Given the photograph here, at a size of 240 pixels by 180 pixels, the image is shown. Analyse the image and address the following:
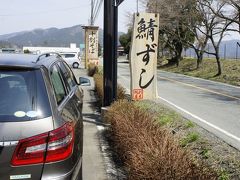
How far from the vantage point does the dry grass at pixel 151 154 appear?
14.9ft

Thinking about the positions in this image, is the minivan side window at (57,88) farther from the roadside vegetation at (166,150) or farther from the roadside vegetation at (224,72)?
the roadside vegetation at (224,72)

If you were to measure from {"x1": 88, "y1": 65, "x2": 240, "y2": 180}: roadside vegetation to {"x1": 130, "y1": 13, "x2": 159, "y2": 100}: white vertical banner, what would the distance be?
2449mm

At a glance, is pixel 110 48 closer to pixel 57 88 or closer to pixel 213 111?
pixel 213 111

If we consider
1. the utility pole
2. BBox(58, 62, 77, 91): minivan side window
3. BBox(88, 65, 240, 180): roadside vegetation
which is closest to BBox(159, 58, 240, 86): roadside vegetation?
the utility pole

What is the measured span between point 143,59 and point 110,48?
2.98ft

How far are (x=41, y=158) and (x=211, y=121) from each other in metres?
7.88

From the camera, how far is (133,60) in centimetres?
1076

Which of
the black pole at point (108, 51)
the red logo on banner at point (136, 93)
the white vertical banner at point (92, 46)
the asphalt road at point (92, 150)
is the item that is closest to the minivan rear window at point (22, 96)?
the asphalt road at point (92, 150)

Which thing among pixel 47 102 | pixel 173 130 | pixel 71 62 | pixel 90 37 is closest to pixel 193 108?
pixel 173 130

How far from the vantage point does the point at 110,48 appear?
10648 mm

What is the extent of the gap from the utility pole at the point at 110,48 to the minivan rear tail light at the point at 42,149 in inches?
278

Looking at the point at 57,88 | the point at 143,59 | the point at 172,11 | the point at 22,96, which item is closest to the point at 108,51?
the point at 143,59

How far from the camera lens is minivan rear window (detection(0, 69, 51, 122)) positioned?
3.36m

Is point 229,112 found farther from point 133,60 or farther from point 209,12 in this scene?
point 209,12
